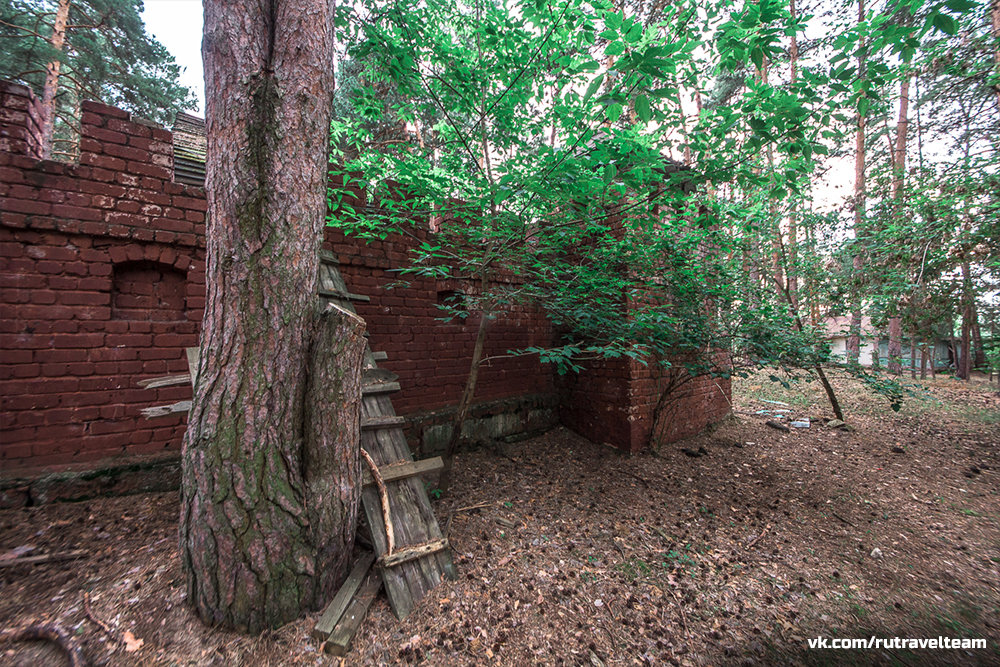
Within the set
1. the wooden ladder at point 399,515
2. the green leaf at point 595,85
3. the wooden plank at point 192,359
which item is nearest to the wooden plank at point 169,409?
the wooden plank at point 192,359

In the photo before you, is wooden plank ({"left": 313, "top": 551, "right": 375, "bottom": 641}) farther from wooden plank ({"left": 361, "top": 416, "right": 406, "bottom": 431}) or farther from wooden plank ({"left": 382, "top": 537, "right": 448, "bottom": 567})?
wooden plank ({"left": 361, "top": 416, "right": 406, "bottom": 431})

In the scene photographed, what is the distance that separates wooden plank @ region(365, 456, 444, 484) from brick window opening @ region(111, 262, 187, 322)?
7.40 feet

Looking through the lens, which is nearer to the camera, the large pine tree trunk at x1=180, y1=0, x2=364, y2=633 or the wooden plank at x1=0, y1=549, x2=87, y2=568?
the large pine tree trunk at x1=180, y1=0, x2=364, y2=633

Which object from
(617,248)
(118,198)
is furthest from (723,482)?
(118,198)

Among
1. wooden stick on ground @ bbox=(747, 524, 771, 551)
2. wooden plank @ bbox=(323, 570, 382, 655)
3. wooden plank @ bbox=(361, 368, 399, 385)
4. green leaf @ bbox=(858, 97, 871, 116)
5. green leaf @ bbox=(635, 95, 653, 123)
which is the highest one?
green leaf @ bbox=(858, 97, 871, 116)

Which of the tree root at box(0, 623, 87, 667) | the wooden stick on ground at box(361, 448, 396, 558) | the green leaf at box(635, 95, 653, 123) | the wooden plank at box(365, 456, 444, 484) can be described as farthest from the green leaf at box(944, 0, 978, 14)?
the tree root at box(0, 623, 87, 667)

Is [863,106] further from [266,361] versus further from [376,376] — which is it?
[266,361]

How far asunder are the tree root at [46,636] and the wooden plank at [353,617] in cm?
101

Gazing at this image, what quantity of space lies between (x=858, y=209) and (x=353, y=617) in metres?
9.59

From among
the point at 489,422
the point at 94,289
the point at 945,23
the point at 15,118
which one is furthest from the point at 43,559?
the point at 945,23

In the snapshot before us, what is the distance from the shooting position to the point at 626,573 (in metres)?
2.53

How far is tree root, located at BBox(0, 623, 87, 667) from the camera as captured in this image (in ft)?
5.35

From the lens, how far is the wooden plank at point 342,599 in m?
1.78

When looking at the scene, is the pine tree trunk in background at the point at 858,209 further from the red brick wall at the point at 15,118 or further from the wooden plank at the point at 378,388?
the red brick wall at the point at 15,118
